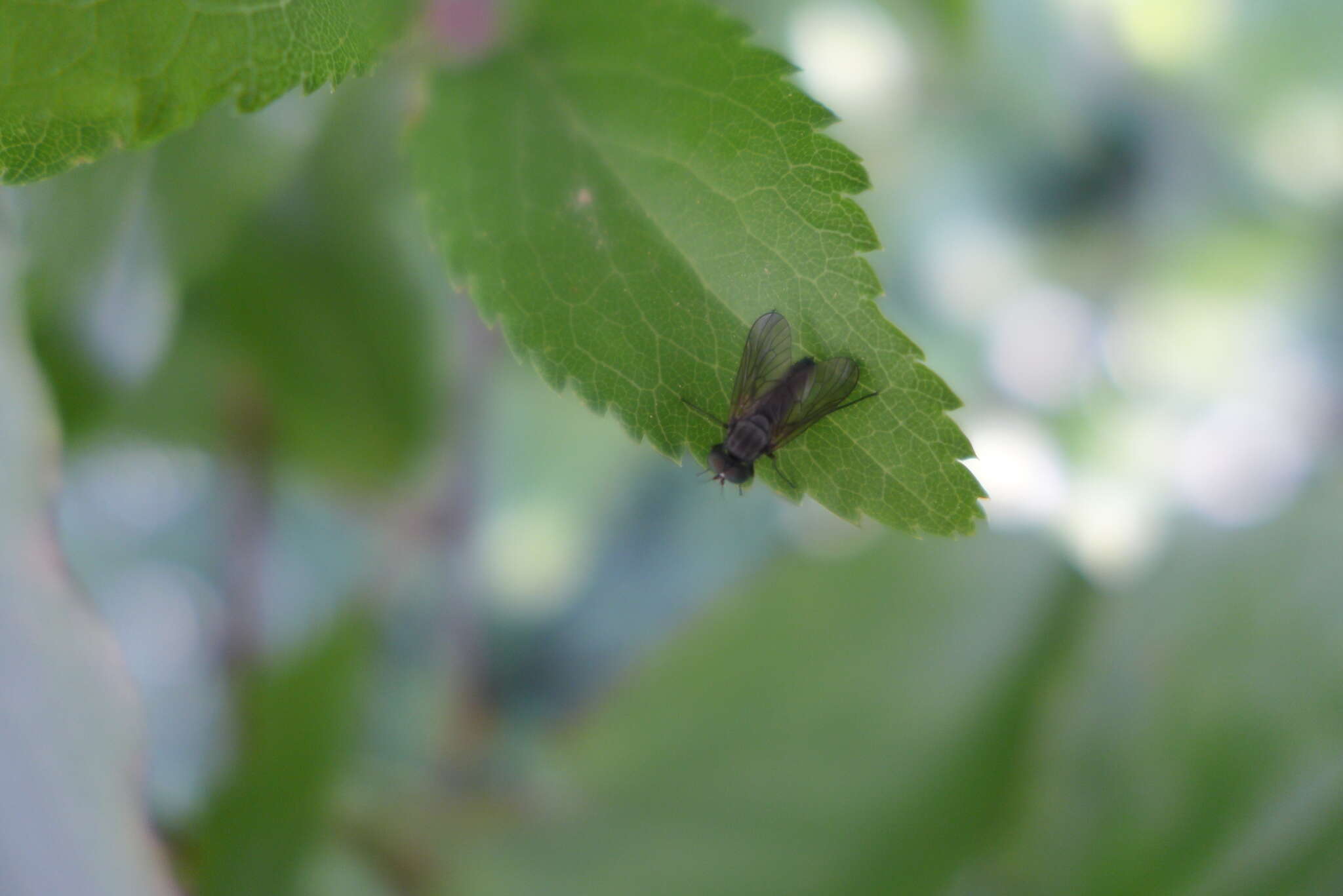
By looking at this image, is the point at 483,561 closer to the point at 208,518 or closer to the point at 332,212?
the point at 208,518

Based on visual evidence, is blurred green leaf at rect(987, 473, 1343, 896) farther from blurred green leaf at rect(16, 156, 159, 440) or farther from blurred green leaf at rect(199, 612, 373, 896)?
blurred green leaf at rect(16, 156, 159, 440)

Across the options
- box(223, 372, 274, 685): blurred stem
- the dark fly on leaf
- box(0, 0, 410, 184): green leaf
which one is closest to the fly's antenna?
the dark fly on leaf

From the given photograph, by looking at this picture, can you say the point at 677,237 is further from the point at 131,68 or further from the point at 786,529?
the point at 786,529

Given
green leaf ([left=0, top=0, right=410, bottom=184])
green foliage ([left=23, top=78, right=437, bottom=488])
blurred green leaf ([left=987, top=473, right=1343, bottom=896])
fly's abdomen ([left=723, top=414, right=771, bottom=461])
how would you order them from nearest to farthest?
green leaf ([left=0, top=0, right=410, bottom=184]) → fly's abdomen ([left=723, top=414, right=771, bottom=461]) → green foliage ([left=23, top=78, right=437, bottom=488]) → blurred green leaf ([left=987, top=473, right=1343, bottom=896])

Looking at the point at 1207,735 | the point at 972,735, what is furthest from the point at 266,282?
the point at 1207,735

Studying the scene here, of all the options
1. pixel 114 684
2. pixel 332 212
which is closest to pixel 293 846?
pixel 114 684

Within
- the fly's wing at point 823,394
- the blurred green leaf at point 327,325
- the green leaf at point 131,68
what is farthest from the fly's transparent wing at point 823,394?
Result: the blurred green leaf at point 327,325
